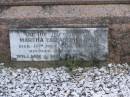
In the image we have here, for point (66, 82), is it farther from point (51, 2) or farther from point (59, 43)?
point (51, 2)

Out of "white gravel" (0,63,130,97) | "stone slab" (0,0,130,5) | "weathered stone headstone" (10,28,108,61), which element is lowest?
"white gravel" (0,63,130,97)

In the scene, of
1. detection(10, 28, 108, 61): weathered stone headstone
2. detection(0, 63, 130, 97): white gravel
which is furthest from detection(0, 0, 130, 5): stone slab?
detection(0, 63, 130, 97): white gravel

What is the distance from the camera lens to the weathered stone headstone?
5824 mm

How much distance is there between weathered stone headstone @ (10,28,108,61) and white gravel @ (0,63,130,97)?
0.19m

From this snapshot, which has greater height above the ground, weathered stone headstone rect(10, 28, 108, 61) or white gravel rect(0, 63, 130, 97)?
weathered stone headstone rect(10, 28, 108, 61)

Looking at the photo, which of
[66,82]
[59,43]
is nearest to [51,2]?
[59,43]

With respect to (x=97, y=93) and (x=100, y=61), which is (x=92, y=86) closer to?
(x=97, y=93)

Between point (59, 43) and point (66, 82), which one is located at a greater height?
point (59, 43)

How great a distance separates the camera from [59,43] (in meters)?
5.88

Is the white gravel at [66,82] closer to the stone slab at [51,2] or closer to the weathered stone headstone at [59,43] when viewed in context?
the weathered stone headstone at [59,43]

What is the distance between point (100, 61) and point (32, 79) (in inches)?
37.5

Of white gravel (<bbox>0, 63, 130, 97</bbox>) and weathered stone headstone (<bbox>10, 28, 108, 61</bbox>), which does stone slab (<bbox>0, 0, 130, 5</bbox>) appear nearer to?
weathered stone headstone (<bbox>10, 28, 108, 61</bbox>)

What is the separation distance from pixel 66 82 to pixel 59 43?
60 centimetres

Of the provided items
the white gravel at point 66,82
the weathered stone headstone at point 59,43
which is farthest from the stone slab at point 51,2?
the white gravel at point 66,82
